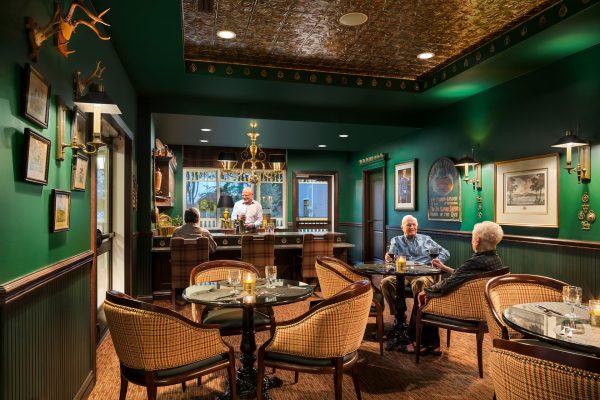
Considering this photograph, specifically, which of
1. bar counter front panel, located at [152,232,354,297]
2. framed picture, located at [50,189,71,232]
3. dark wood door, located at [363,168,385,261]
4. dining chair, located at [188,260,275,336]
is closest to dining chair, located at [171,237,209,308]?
bar counter front panel, located at [152,232,354,297]

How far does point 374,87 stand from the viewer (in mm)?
5699

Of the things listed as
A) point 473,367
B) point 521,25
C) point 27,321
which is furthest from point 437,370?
point 521,25

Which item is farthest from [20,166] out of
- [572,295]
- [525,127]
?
[525,127]

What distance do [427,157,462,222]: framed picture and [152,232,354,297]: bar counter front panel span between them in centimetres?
152

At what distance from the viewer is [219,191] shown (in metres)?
9.73

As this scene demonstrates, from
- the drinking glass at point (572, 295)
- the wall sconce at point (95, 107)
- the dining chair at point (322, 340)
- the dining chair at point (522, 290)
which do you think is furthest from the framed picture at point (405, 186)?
the wall sconce at point (95, 107)

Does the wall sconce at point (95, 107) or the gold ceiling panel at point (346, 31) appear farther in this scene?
the gold ceiling panel at point (346, 31)

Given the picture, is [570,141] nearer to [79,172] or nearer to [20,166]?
[79,172]

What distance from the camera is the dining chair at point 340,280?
3.60 metres

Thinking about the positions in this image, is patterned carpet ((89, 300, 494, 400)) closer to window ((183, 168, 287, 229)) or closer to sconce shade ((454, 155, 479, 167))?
sconce shade ((454, 155, 479, 167))

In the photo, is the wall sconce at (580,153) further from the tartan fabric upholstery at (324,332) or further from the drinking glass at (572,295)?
the tartan fabric upholstery at (324,332)

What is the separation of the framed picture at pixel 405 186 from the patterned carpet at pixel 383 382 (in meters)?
3.75

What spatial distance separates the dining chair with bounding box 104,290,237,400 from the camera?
217cm

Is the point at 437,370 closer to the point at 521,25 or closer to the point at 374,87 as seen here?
the point at 521,25
